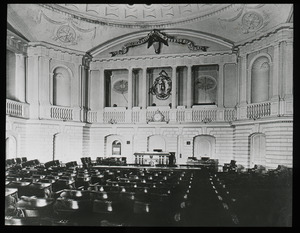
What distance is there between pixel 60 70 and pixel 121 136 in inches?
211

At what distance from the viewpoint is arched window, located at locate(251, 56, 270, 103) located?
48.5 ft

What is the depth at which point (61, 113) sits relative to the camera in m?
16.9

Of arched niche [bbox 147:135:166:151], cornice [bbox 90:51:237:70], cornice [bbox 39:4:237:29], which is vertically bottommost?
arched niche [bbox 147:135:166:151]

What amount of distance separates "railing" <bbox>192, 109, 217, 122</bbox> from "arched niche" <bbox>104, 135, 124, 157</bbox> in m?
4.72

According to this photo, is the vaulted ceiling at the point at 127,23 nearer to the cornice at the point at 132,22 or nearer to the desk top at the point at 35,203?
the cornice at the point at 132,22

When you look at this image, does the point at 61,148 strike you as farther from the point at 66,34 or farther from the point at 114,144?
→ the point at 66,34

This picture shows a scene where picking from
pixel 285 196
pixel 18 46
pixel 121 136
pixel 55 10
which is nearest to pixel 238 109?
pixel 121 136

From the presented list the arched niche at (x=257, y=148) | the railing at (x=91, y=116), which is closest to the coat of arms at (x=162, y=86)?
the railing at (x=91, y=116)

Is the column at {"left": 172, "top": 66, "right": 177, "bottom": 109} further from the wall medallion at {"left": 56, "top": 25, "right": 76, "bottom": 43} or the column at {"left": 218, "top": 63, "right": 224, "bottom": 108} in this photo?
the wall medallion at {"left": 56, "top": 25, "right": 76, "bottom": 43}

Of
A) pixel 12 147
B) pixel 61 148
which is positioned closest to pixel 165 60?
pixel 61 148

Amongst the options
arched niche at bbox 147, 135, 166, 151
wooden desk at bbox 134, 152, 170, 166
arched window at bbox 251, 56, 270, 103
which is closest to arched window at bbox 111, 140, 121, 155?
arched niche at bbox 147, 135, 166, 151

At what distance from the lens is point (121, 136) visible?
18297 mm

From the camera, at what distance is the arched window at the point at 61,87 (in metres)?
16.9

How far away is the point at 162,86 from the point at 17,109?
8.77 meters
